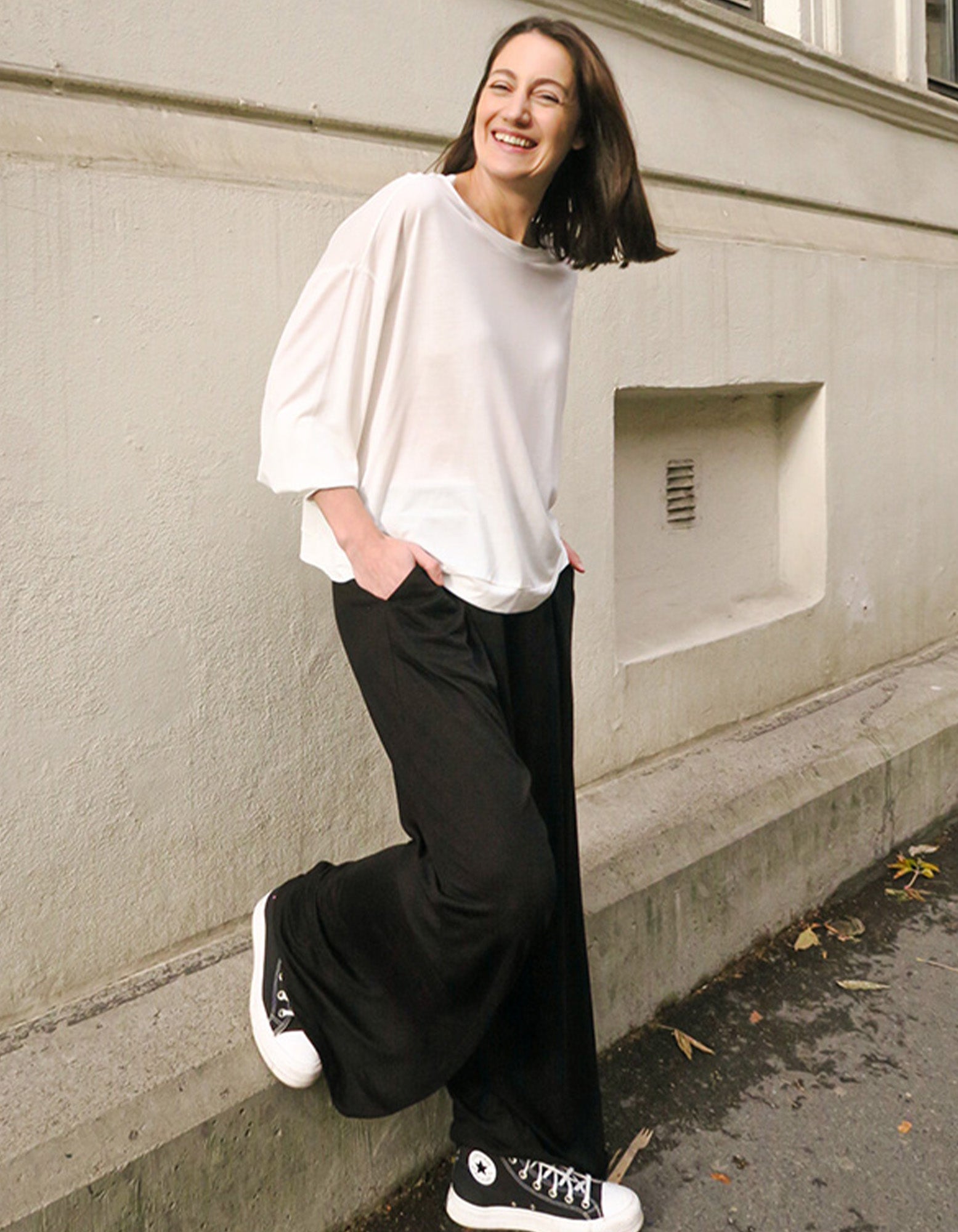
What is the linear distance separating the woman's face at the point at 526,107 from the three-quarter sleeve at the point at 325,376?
0.33 m

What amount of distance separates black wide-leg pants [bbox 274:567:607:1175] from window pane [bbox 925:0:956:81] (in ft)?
14.5

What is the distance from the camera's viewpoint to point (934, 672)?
15.6 feet

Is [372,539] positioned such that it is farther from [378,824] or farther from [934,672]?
[934,672]

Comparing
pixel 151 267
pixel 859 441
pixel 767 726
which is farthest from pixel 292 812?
pixel 859 441

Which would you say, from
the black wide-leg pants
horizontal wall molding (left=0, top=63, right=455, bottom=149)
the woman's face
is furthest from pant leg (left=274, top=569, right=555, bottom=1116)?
horizontal wall molding (left=0, top=63, right=455, bottom=149)

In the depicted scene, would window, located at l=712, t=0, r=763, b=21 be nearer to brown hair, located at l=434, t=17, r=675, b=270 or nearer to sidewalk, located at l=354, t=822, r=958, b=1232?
brown hair, located at l=434, t=17, r=675, b=270

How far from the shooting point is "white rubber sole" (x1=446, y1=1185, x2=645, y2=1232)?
2242 mm

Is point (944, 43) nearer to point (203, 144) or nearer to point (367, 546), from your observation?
point (203, 144)

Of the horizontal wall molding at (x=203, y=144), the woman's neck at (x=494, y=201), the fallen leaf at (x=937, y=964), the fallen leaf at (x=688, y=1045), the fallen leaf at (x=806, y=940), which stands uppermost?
the horizontal wall molding at (x=203, y=144)

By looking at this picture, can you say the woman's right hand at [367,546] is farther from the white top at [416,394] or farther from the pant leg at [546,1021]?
the pant leg at [546,1021]

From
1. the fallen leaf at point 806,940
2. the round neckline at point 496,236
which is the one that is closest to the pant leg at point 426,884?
the round neckline at point 496,236

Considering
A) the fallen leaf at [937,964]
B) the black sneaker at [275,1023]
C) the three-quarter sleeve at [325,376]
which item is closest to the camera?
the three-quarter sleeve at [325,376]

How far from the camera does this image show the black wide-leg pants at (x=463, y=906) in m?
1.98

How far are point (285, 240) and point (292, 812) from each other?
118cm
